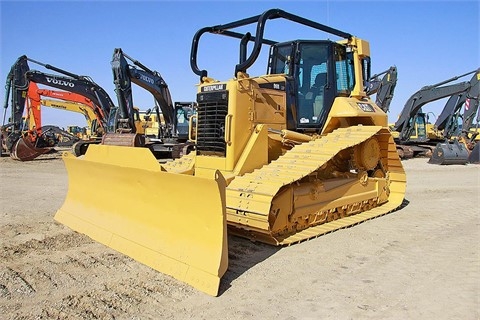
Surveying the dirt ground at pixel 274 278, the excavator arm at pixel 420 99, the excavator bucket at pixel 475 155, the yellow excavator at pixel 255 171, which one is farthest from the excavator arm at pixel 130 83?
the excavator bucket at pixel 475 155

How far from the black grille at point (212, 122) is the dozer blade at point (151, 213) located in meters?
1.25

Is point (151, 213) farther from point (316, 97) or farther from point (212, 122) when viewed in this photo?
point (316, 97)

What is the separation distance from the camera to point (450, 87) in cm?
2125

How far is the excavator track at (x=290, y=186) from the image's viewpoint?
4684 mm

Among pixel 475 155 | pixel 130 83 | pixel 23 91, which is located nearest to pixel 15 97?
pixel 23 91

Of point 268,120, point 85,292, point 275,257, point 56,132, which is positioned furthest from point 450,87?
point 56,132

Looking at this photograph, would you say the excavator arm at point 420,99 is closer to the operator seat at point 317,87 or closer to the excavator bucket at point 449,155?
the excavator bucket at point 449,155

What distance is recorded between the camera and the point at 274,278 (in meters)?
4.02

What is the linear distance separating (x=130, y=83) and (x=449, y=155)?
1344 cm

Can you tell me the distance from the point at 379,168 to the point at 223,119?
127 inches

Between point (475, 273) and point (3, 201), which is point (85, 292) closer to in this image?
point (475, 273)

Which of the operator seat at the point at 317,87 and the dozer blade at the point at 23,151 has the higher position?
the operator seat at the point at 317,87

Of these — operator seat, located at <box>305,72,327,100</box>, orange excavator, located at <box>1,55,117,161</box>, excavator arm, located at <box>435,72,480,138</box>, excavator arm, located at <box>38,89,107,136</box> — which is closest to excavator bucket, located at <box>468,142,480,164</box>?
excavator arm, located at <box>435,72,480,138</box>

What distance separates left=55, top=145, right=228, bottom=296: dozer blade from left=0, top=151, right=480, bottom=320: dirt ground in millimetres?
187
